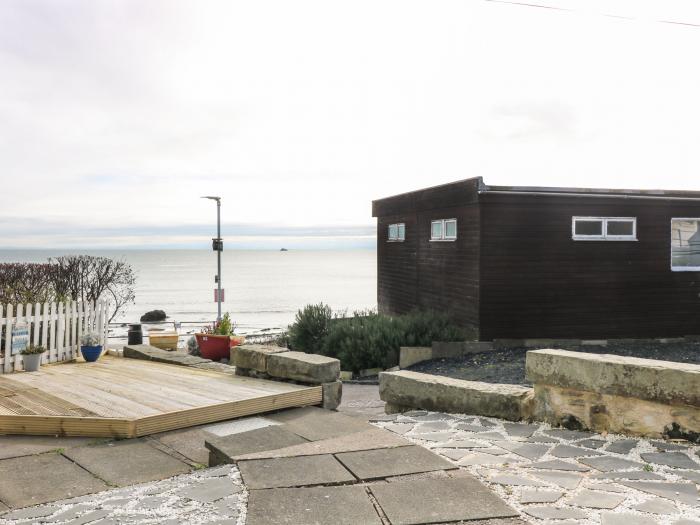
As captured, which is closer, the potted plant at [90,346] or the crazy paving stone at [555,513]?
the crazy paving stone at [555,513]

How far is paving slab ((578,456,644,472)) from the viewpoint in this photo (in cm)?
432

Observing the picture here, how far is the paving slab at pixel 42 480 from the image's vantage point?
4.06 m

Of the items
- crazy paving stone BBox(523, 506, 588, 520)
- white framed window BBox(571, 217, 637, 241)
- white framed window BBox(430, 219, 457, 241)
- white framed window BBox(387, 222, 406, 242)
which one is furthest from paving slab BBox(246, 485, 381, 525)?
white framed window BBox(387, 222, 406, 242)

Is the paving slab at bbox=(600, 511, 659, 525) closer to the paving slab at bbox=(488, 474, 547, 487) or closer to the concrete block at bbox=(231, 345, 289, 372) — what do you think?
the paving slab at bbox=(488, 474, 547, 487)

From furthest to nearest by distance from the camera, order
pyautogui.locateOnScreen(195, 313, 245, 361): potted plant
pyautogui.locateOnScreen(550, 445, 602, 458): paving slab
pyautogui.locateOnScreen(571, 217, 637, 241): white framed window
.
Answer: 1. pyautogui.locateOnScreen(195, 313, 245, 361): potted plant
2. pyautogui.locateOnScreen(571, 217, 637, 241): white framed window
3. pyautogui.locateOnScreen(550, 445, 602, 458): paving slab

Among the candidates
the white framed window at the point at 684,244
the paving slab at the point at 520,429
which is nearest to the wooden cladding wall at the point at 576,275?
the white framed window at the point at 684,244

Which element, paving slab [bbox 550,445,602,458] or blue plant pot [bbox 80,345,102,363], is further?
blue plant pot [bbox 80,345,102,363]

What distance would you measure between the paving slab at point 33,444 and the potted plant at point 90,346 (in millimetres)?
4257

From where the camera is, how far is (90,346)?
9742 millimetres

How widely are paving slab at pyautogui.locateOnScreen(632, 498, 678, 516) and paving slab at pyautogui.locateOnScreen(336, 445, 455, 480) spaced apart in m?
1.17

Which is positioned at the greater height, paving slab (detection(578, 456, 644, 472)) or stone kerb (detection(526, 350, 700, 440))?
stone kerb (detection(526, 350, 700, 440))

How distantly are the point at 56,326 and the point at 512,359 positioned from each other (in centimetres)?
965

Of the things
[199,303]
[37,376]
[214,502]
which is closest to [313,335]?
[37,376]

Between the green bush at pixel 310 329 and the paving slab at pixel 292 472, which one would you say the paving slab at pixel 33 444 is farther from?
the green bush at pixel 310 329
